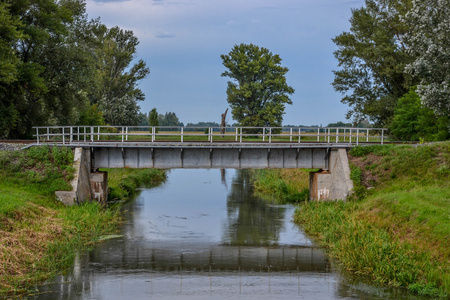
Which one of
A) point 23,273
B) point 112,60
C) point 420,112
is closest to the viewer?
point 23,273

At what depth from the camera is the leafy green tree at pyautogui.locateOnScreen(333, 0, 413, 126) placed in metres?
66.4

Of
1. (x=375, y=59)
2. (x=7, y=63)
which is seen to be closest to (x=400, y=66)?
(x=375, y=59)

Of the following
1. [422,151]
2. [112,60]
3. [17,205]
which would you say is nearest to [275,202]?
[422,151]

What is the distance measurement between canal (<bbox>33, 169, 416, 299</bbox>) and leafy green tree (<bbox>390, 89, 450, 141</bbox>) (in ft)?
52.8

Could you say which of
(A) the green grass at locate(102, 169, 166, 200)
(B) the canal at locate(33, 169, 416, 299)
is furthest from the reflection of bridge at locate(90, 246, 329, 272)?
(A) the green grass at locate(102, 169, 166, 200)

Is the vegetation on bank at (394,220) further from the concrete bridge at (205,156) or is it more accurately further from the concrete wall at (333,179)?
the concrete bridge at (205,156)

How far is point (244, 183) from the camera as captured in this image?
6512 cm

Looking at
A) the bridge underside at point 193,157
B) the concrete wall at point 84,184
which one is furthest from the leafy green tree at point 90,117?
the bridge underside at point 193,157

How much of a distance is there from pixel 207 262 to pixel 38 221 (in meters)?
9.46

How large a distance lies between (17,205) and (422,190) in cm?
2290

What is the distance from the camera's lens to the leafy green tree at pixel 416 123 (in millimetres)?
49688

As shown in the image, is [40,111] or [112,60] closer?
[40,111]

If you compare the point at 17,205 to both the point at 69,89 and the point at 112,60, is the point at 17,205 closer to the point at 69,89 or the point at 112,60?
the point at 69,89

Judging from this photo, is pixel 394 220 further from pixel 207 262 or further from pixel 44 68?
pixel 44 68
